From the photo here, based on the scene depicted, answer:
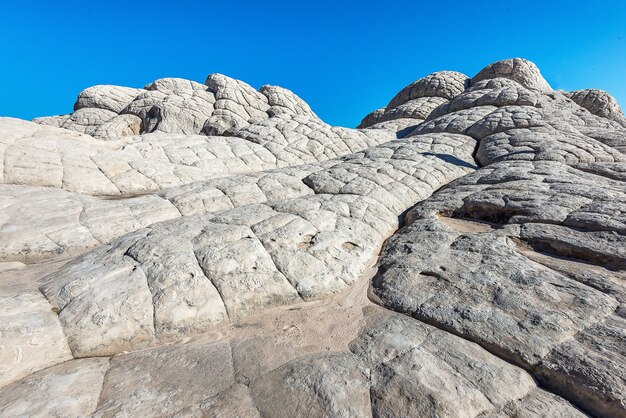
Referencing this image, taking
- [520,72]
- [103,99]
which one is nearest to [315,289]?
[103,99]

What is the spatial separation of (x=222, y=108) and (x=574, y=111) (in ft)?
73.0

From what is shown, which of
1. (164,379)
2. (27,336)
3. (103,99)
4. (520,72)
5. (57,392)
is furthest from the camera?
(520,72)

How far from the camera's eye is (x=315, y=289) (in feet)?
15.8

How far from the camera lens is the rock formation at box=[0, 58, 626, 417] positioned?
289cm

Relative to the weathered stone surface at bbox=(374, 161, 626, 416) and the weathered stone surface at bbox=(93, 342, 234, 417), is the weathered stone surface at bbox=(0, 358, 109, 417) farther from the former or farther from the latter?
the weathered stone surface at bbox=(374, 161, 626, 416)

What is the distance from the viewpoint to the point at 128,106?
21484 millimetres

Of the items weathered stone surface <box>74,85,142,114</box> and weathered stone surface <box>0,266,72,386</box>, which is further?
weathered stone surface <box>74,85,142,114</box>

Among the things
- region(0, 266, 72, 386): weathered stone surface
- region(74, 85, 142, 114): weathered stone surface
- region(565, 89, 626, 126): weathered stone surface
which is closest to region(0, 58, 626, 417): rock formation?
region(0, 266, 72, 386): weathered stone surface

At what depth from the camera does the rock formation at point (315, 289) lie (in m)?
2.89

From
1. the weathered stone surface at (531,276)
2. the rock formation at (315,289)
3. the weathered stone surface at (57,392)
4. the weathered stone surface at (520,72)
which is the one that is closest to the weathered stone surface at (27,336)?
the rock formation at (315,289)

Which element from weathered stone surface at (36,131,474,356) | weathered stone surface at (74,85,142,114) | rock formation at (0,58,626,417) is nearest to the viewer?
rock formation at (0,58,626,417)

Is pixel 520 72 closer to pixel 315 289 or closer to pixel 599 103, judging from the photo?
pixel 599 103

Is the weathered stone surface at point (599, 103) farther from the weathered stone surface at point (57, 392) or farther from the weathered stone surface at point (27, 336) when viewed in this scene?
the weathered stone surface at point (27, 336)

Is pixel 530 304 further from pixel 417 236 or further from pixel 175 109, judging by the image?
pixel 175 109
